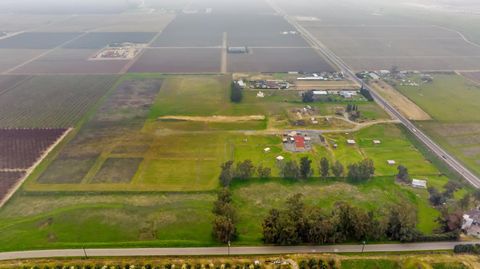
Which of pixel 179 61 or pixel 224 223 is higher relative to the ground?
pixel 179 61

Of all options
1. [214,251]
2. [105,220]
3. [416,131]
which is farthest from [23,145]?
[416,131]

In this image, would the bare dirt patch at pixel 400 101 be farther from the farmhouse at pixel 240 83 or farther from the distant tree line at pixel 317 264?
the distant tree line at pixel 317 264

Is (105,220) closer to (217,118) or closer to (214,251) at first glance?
(214,251)

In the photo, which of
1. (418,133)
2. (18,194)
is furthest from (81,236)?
(418,133)

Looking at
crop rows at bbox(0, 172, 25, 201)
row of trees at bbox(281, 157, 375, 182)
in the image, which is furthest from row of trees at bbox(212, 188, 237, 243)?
crop rows at bbox(0, 172, 25, 201)

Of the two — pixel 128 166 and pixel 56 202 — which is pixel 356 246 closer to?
pixel 128 166

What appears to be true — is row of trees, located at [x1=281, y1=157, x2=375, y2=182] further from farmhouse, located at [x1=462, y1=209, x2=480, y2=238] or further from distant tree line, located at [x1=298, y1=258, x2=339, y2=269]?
distant tree line, located at [x1=298, y1=258, x2=339, y2=269]
